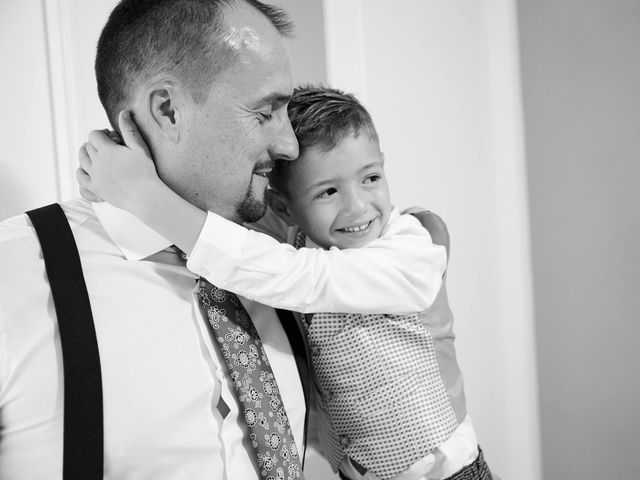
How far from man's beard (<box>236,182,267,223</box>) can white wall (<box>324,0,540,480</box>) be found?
860mm

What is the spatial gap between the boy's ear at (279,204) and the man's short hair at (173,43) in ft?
1.14

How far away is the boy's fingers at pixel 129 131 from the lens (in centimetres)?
111

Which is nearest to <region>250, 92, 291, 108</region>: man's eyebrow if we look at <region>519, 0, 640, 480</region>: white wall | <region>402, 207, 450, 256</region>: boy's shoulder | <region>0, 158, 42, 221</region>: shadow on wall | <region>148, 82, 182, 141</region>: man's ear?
<region>148, 82, 182, 141</region>: man's ear

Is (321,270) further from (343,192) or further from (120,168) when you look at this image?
(120,168)

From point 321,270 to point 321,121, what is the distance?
1.07 ft

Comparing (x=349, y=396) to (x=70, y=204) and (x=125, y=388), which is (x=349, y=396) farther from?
(x=70, y=204)

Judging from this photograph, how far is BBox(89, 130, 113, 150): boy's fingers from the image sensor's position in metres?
1.10

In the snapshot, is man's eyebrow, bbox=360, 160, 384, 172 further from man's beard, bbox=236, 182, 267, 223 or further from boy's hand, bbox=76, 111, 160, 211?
boy's hand, bbox=76, 111, 160, 211

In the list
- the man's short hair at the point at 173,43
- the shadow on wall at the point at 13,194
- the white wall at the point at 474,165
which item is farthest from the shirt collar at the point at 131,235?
the white wall at the point at 474,165

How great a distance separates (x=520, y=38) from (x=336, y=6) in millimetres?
726

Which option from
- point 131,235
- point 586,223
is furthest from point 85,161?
point 586,223

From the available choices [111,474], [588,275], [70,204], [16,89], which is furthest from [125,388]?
[588,275]

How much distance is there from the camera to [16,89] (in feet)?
5.21

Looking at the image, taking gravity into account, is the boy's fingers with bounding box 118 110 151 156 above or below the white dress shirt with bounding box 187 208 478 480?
above
